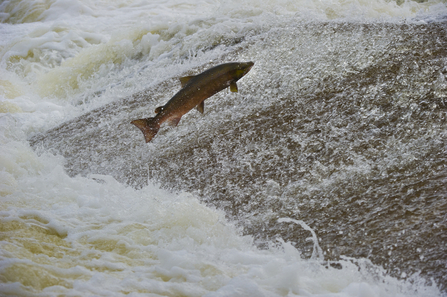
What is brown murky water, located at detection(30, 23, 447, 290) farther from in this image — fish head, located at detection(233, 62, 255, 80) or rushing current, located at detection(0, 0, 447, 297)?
fish head, located at detection(233, 62, 255, 80)

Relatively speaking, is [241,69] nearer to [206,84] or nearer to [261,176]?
[206,84]

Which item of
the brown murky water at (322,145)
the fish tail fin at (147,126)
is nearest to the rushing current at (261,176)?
the brown murky water at (322,145)

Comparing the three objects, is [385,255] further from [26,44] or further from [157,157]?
[26,44]

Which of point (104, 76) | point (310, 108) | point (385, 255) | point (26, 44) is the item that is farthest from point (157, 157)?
point (26, 44)

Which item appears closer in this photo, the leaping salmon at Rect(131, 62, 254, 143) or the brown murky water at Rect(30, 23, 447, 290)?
the brown murky water at Rect(30, 23, 447, 290)

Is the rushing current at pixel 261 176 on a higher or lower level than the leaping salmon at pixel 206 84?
lower

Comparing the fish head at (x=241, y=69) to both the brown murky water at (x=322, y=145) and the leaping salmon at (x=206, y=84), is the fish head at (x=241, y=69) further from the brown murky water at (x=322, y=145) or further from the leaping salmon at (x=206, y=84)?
the brown murky water at (x=322, y=145)

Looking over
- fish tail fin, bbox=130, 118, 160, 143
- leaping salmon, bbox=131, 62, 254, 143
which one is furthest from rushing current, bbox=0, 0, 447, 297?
leaping salmon, bbox=131, 62, 254, 143

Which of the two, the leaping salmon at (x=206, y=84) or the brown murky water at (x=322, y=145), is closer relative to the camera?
the brown murky water at (x=322, y=145)

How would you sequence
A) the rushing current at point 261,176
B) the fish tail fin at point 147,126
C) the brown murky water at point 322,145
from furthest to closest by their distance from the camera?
the fish tail fin at point 147,126, the brown murky water at point 322,145, the rushing current at point 261,176
